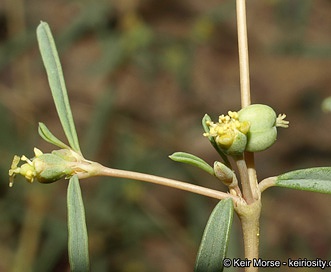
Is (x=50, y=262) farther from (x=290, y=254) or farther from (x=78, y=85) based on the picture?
(x=78, y=85)

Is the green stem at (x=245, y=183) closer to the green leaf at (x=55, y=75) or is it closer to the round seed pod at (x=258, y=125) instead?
the round seed pod at (x=258, y=125)

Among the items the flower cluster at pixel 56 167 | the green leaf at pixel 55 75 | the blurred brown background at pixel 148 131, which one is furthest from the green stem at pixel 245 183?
the blurred brown background at pixel 148 131

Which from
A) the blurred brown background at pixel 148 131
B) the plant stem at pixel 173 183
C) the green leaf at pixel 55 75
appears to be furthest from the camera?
the blurred brown background at pixel 148 131

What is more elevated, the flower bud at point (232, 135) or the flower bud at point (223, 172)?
the flower bud at point (232, 135)

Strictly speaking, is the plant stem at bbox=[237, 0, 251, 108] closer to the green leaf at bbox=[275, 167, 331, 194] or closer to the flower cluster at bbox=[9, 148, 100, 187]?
the green leaf at bbox=[275, 167, 331, 194]

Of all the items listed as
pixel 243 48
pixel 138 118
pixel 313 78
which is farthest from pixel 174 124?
pixel 243 48

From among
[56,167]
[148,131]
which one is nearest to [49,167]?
[56,167]
